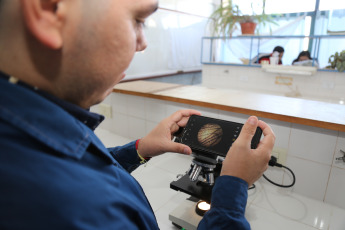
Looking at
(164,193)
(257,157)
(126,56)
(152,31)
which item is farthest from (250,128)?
(152,31)

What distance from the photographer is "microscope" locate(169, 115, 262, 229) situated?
0.66 metres

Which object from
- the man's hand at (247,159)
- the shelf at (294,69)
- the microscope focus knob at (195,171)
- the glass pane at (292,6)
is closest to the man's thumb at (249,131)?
the man's hand at (247,159)

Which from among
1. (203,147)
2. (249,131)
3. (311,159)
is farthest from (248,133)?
(311,159)

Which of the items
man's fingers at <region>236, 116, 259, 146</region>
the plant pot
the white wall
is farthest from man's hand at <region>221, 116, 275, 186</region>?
the plant pot

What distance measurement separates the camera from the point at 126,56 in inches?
14.4

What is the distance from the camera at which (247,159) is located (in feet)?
1.56

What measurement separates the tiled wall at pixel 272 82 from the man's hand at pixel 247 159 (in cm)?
277

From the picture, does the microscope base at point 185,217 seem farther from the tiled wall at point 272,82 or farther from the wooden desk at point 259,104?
the tiled wall at point 272,82

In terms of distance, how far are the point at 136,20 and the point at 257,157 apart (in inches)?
13.9

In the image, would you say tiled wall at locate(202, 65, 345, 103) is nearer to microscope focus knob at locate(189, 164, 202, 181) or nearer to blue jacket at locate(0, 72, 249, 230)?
microscope focus knob at locate(189, 164, 202, 181)

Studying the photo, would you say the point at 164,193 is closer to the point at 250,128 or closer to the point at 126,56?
the point at 250,128

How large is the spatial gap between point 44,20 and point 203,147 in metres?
0.50

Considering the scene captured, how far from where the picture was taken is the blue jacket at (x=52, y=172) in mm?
277

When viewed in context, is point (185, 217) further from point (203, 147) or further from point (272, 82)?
point (272, 82)
